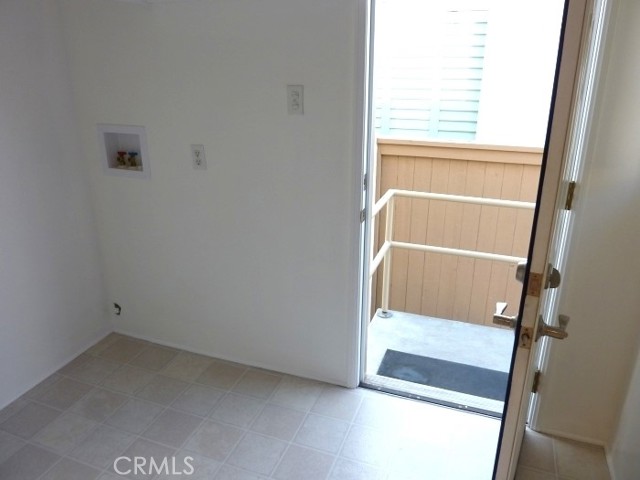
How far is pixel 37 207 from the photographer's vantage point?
6.98ft

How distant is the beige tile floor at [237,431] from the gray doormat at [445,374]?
12.5 inches

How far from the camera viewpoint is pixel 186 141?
2.12m

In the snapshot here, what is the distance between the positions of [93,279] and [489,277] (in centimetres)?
259

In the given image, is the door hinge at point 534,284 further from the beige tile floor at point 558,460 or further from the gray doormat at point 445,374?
the gray doormat at point 445,374

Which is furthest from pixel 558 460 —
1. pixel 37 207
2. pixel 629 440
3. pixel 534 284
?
pixel 37 207

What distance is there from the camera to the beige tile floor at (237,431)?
1.78m

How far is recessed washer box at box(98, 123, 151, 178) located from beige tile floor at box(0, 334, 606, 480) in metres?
0.98

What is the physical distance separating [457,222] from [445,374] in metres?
1.23

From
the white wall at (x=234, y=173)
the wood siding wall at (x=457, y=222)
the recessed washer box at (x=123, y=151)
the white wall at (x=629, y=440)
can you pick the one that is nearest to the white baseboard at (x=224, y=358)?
the white wall at (x=234, y=173)

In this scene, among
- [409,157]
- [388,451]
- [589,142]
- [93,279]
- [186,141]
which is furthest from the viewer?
[409,157]

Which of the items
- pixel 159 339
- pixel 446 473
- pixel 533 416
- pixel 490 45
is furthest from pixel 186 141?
pixel 490 45

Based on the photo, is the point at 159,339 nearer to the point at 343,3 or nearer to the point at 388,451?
the point at 388,451

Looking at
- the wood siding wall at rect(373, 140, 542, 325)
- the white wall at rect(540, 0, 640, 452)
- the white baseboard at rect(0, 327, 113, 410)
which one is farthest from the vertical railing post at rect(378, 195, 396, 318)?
the white baseboard at rect(0, 327, 113, 410)

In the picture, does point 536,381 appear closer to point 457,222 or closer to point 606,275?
point 606,275
